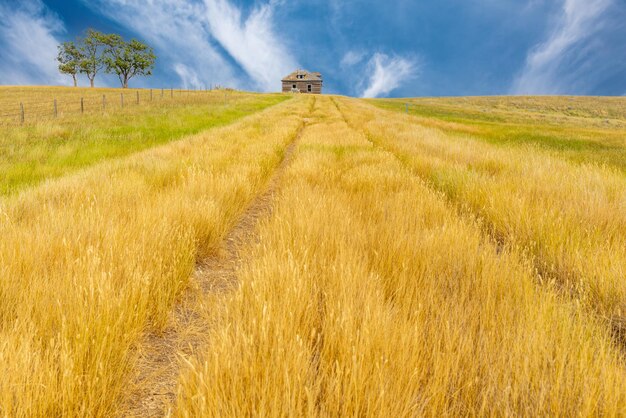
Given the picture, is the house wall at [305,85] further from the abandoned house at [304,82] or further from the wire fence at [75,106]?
the wire fence at [75,106]

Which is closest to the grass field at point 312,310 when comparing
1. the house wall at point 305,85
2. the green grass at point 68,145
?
the green grass at point 68,145

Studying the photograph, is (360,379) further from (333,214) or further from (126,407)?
(333,214)

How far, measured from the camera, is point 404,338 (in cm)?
118

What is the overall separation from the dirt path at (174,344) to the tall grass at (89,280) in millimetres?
78

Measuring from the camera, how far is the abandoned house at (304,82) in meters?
79.6

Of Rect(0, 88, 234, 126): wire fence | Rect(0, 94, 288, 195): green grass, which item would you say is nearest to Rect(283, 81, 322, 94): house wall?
Rect(0, 88, 234, 126): wire fence

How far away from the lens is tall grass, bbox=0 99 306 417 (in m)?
1.06

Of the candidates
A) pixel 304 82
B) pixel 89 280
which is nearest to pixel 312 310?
pixel 89 280

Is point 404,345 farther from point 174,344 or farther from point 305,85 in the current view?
point 305,85

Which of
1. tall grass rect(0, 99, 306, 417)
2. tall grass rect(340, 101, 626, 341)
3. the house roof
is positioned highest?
A: the house roof

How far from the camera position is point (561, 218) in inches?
101

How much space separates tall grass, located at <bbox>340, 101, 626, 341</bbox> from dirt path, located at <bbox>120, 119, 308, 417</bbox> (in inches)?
81.9

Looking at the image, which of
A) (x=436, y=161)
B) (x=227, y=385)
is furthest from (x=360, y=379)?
(x=436, y=161)

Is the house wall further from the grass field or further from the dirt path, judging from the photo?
the dirt path
